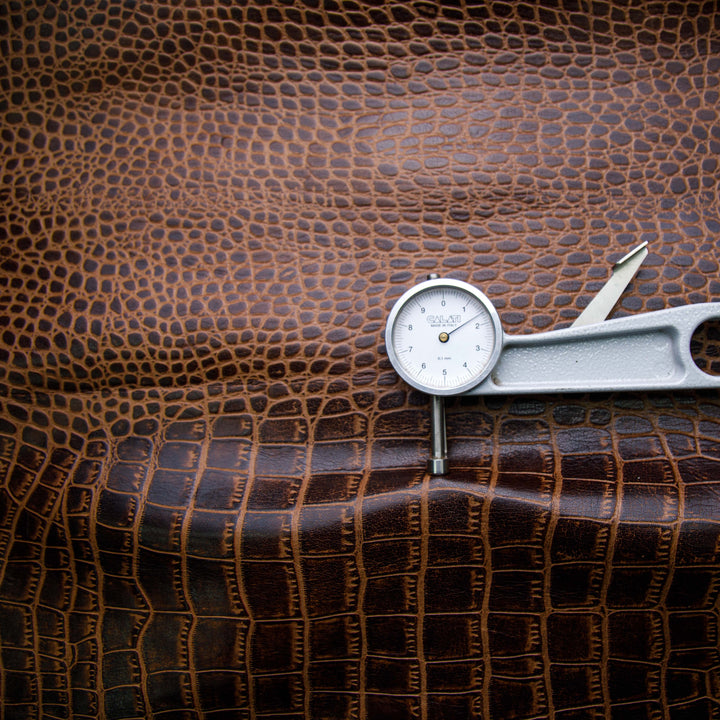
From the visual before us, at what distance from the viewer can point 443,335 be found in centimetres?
101

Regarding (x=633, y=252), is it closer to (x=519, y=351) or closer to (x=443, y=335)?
(x=519, y=351)

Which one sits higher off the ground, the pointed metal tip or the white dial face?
the pointed metal tip

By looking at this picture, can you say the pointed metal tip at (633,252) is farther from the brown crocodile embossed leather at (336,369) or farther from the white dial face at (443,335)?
the white dial face at (443,335)

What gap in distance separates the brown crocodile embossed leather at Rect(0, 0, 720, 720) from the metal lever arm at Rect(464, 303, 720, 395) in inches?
2.2

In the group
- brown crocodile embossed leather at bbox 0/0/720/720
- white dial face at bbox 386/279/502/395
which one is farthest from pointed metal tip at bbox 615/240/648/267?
white dial face at bbox 386/279/502/395

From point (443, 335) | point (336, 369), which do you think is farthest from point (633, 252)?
point (336, 369)

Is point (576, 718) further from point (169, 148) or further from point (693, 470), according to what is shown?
point (169, 148)

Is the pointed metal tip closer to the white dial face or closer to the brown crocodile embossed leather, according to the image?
the brown crocodile embossed leather

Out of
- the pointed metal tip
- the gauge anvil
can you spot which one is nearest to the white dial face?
the gauge anvil

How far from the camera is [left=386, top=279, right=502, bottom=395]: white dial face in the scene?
1000 mm

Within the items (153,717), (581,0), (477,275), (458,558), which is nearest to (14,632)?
(153,717)

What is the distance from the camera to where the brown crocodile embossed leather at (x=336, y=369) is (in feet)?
3.24

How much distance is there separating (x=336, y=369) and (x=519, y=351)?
315 millimetres

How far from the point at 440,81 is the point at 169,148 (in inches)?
20.4
